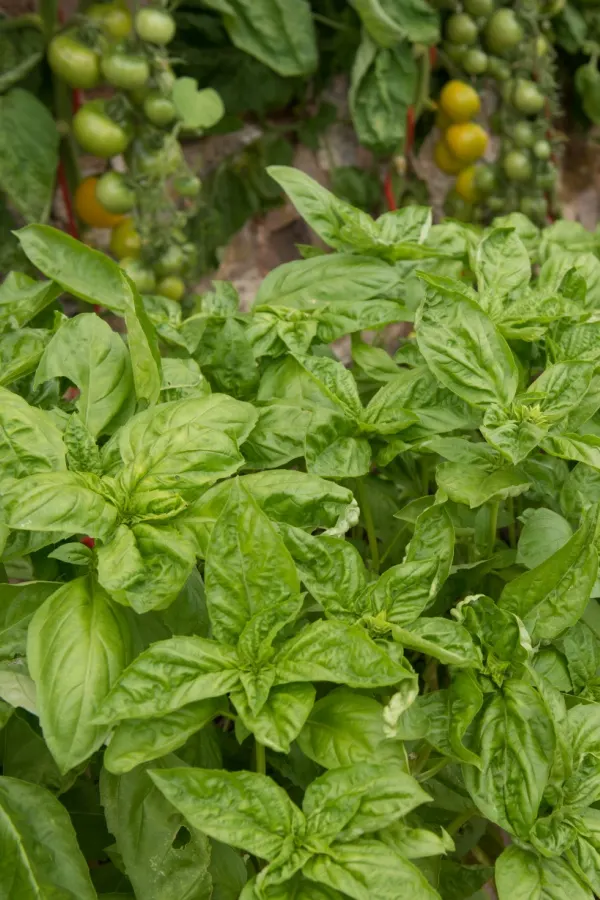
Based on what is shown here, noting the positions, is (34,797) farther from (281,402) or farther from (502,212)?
(502,212)

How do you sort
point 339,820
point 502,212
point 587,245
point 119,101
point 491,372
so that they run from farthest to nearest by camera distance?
point 502,212, point 119,101, point 587,245, point 491,372, point 339,820

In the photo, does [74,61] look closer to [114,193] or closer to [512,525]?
[114,193]

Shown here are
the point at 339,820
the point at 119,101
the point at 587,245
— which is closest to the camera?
the point at 339,820

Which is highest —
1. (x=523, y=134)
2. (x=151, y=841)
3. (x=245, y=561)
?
(x=245, y=561)

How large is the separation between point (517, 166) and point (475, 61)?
0.17 meters

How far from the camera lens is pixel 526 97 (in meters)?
1.37

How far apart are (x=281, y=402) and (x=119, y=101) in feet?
2.71

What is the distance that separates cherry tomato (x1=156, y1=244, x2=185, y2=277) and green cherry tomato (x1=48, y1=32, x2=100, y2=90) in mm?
230

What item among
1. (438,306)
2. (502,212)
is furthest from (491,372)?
(502,212)

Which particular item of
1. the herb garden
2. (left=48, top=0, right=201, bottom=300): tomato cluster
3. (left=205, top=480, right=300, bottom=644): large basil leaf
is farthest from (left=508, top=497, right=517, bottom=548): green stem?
(left=48, top=0, right=201, bottom=300): tomato cluster

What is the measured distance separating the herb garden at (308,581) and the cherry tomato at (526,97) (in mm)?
814

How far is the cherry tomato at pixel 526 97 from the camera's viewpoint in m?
1.37

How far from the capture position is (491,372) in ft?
1.45

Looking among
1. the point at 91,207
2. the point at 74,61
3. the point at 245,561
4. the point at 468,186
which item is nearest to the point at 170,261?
the point at 91,207
